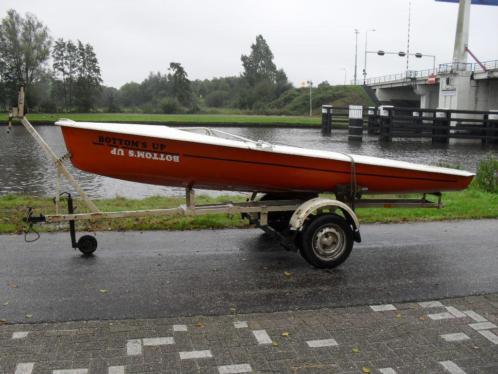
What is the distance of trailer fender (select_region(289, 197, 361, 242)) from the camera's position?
19.8ft

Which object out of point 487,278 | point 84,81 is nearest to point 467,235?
point 487,278

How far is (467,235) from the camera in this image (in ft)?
26.0

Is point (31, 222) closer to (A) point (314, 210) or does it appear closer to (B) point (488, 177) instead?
(A) point (314, 210)

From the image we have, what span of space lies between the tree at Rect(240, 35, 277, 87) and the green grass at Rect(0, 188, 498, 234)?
108 m

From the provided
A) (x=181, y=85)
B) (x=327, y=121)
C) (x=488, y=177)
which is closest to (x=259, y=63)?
(x=181, y=85)

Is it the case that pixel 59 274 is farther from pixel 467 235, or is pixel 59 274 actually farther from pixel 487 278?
pixel 467 235

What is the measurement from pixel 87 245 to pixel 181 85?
8424 centimetres

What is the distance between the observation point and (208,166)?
20.0 ft

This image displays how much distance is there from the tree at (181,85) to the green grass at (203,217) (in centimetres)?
7771

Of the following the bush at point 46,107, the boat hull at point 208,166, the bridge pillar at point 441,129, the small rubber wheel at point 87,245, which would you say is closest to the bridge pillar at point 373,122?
the bridge pillar at point 441,129

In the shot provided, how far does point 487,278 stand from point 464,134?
1656 inches

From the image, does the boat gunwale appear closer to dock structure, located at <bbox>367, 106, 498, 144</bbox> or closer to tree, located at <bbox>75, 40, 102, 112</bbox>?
dock structure, located at <bbox>367, 106, 498, 144</bbox>

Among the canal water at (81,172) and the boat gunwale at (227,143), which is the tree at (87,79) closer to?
the canal water at (81,172)

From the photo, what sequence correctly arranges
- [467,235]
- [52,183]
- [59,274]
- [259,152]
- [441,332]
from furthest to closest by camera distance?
1. [52,183]
2. [467,235]
3. [259,152]
4. [59,274]
5. [441,332]
